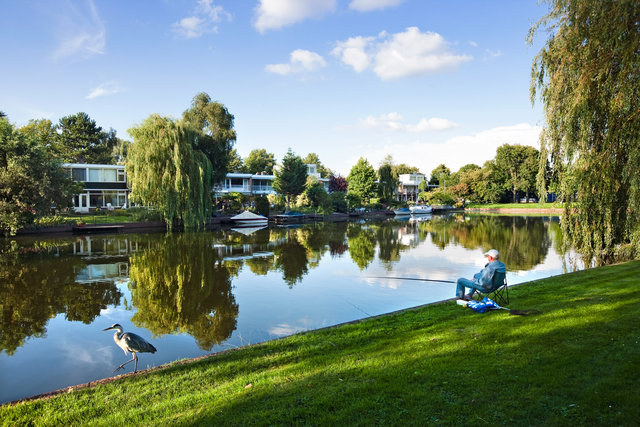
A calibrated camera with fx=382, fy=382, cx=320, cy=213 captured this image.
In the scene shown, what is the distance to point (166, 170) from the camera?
33.4m

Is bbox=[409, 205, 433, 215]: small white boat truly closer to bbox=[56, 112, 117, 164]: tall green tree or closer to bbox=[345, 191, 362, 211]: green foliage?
bbox=[345, 191, 362, 211]: green foliage

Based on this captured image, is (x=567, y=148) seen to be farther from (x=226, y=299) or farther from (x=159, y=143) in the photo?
(x=159, y=143)

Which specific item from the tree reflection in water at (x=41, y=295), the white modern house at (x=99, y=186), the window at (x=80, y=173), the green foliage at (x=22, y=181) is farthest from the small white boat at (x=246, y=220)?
the tree reflection in water at (x=41, y=295)

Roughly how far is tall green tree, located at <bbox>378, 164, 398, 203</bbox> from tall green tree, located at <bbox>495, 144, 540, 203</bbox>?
25.4 m

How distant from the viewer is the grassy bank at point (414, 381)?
3986mm

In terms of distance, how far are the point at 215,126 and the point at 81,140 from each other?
96.4 ft

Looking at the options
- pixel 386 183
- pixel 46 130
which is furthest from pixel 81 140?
pixel 386 183

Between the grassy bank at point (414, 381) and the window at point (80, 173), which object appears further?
the window at point (80, 173)

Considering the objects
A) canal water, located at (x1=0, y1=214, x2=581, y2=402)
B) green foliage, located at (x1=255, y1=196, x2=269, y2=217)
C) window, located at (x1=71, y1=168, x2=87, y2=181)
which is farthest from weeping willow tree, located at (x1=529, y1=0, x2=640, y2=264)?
window, located at (x1=71, y1=168, x2=87, y2=181)

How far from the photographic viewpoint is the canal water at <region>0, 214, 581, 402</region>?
8.48 m

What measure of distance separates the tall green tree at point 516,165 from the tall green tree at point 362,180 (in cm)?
3055

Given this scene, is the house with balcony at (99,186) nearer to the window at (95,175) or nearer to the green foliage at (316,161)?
→ the window at (95,175)

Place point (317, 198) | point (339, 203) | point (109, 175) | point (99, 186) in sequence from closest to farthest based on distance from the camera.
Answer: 1. point (99, 186)
2. point (109, 175)
3. point (317, 198)
4. point (339, 203)

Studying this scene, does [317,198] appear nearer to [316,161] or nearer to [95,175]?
[95,175]
